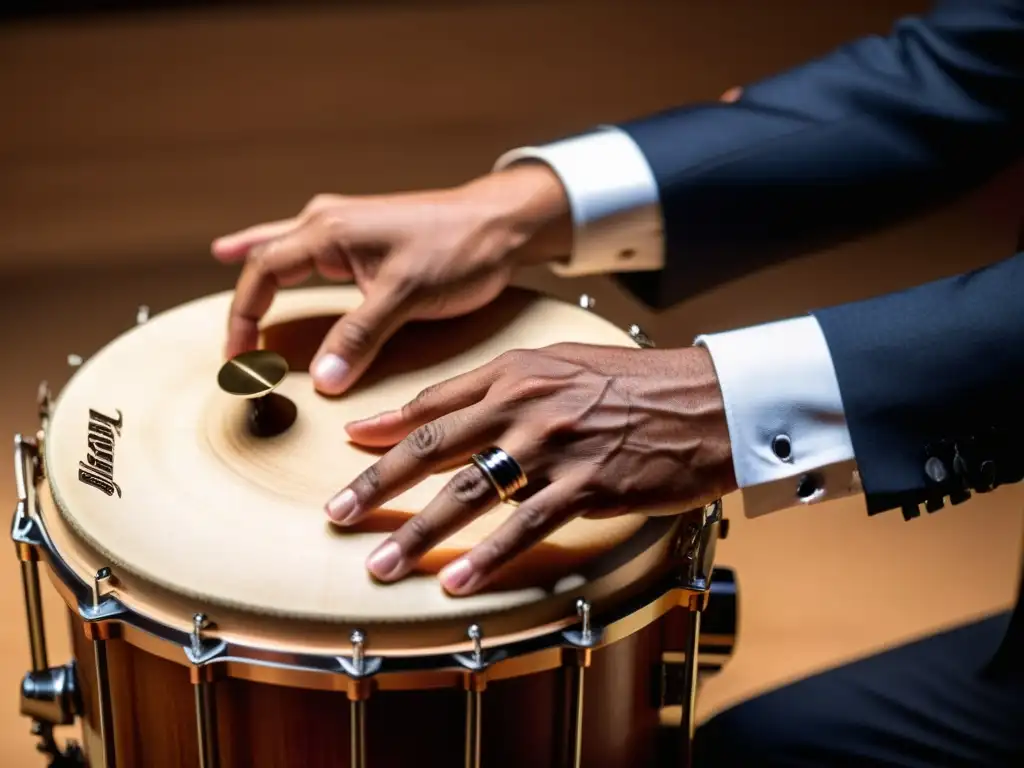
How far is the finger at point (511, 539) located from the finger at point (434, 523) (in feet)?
0.06

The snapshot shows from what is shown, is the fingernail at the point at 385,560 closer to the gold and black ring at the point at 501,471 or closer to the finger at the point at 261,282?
the gold and black ring at the point at 501,471

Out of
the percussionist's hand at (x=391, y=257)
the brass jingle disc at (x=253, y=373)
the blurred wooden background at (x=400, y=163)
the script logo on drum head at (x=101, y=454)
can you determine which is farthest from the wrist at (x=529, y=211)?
the blurred wooden background at (x=400, y=163)

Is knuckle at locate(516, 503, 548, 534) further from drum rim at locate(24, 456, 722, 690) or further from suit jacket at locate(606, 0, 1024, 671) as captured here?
suit jacket at locate(606, 0, 1024, 671)

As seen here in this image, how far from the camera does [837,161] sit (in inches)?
43.3

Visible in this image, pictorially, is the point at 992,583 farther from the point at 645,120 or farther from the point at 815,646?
the point at 645,120

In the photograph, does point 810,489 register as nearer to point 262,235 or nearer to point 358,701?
point 358,701

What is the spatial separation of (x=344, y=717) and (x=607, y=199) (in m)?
0.48

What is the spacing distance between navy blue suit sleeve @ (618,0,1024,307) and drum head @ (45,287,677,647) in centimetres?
15

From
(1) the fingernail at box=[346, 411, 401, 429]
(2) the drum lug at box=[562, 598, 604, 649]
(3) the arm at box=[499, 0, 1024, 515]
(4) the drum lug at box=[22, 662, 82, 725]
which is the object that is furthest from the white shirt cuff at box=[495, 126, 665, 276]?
(4) the drum lug at box=[22, 662, 82, 725]

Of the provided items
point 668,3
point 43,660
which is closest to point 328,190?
point 668,3

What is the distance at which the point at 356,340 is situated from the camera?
94cm

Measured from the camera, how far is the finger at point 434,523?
0.76m

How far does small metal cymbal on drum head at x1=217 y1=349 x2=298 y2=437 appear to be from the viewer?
2.81 feet

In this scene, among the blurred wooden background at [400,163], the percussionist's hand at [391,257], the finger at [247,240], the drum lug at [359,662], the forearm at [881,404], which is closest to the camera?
the drum lug at [359,662]
